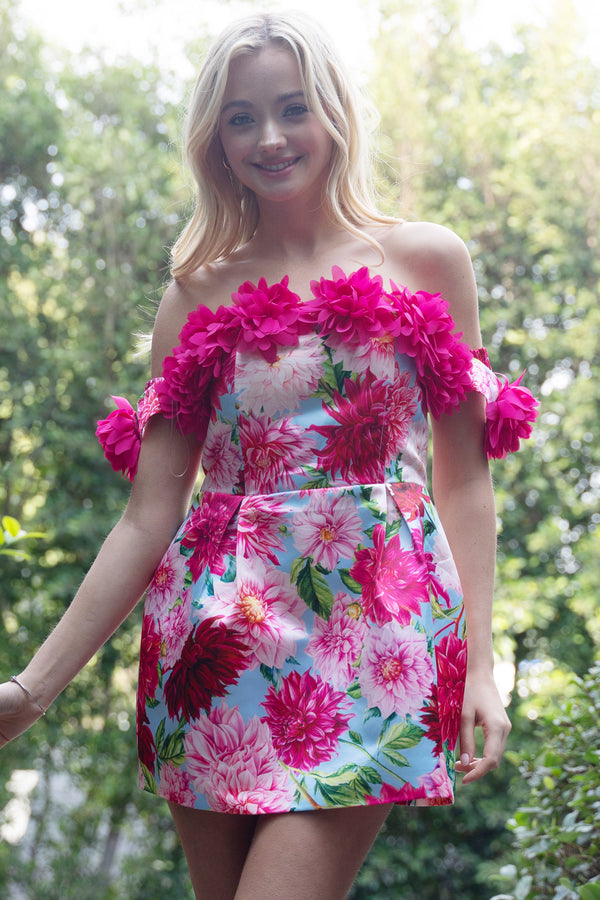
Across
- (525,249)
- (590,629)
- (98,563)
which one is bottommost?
(98,563)

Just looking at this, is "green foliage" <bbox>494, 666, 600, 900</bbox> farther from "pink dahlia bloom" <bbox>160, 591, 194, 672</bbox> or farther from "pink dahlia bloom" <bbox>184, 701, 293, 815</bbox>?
"pink dahlia bloom" <bbox>160, 591, 194, 672</bbox>

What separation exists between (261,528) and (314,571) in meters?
0.11

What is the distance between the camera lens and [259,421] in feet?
4.83

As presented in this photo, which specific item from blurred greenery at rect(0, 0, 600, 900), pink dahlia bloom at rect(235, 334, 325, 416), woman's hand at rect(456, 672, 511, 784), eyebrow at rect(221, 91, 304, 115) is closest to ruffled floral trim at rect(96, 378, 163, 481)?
pink dahlia bloom at rect(235, 334, 325, 416)

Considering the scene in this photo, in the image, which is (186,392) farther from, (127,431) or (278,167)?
(278,167)

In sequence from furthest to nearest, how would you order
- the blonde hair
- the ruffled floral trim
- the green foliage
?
the green foliage → the ruffled floral trim → the blonde hair

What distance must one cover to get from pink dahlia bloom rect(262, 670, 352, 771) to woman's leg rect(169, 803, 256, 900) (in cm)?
19

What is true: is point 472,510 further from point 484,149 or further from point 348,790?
point 484,149

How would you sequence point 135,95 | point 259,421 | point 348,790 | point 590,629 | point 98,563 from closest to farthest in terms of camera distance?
point 348,790
point 259,421
point 98,563
point 590,629
point 135,95

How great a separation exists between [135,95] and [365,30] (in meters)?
1.52

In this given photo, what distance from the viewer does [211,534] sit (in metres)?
1.48

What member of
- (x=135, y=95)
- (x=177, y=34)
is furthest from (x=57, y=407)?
(x=177, y=34)

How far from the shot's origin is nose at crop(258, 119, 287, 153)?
5.04ft

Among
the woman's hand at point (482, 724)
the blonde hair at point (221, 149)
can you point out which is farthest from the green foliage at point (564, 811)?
the blonde hair at point (221, 149)
